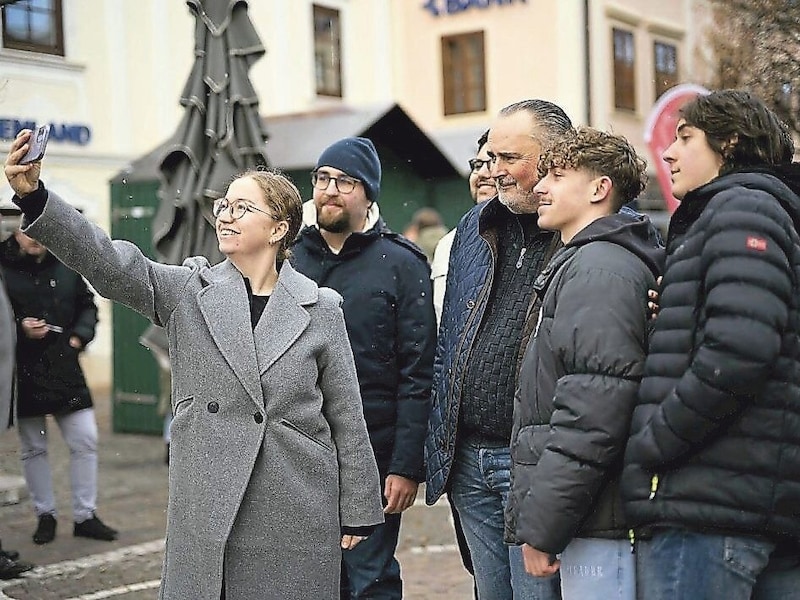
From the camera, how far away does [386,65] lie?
19734 mm

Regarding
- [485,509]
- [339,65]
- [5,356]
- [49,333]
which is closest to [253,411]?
[485,509]

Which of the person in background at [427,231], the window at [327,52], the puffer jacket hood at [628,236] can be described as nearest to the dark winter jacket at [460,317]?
the puffer jacket hood at [628,236]

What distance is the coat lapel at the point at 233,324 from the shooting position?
321 centimetres

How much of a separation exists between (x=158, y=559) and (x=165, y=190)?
2.60 metres

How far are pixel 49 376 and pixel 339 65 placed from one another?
12.8 meters

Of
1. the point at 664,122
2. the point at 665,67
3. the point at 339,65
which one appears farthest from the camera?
the point at 339,65

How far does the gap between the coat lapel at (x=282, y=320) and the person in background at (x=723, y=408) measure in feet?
3.47

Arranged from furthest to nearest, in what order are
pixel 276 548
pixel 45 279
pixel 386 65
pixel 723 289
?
pixel 386 65 → pixel 45 279 → pixel 276 548 → pixel 723 289

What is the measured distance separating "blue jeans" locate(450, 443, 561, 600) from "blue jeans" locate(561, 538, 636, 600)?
757 mm

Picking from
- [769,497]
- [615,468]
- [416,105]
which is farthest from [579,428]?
[416,105]

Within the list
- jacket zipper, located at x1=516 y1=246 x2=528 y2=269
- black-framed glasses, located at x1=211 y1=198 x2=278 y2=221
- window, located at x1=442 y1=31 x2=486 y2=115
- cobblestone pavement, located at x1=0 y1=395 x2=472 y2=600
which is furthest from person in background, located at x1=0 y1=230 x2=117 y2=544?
window, located at x1=442 y1=31 x2=486 y2=115

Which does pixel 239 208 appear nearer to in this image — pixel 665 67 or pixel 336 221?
pixel 336 221

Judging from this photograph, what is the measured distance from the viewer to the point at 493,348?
3.56 metres

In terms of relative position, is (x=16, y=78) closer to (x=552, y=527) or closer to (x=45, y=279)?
(x=45, y=279)
